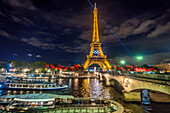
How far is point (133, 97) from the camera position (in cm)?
2666

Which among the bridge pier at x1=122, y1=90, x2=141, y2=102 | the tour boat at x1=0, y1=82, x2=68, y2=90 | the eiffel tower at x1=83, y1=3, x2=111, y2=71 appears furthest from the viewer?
the eiffel tower at x1=83, y1=3, x2=111, y2=71

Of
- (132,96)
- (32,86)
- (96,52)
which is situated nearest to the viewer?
(132,96)

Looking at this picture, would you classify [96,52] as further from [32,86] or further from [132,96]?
[132,96]

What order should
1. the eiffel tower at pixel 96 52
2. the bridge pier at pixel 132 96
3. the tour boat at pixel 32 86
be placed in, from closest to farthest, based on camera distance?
1. the bridge pier at pixel 132 96
2. the tour boat at pixel 32 86
3. the eiffel tower at pixel 96 52

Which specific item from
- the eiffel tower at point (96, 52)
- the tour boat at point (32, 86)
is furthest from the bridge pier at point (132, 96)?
the eiffel tower at point (96, 52)

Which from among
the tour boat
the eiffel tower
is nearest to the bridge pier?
the tour boat

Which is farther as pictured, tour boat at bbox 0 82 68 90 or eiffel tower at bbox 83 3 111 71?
eiffel tower at bbox 83 3 111 71

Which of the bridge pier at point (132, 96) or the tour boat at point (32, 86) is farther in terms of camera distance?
the tour boat at point (32, 86)

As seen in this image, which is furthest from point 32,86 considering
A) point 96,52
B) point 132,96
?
point 96,52

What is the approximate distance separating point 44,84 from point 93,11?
Answer: 298ft

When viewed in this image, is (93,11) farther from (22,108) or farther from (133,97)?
(22,108)

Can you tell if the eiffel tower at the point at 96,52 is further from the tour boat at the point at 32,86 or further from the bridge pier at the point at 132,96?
the bridge pier at the point at 132,96

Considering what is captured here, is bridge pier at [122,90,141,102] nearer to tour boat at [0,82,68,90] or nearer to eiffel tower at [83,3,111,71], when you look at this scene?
tour boat at [0,82,68,90]

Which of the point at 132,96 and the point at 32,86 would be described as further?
the point at 32,86
